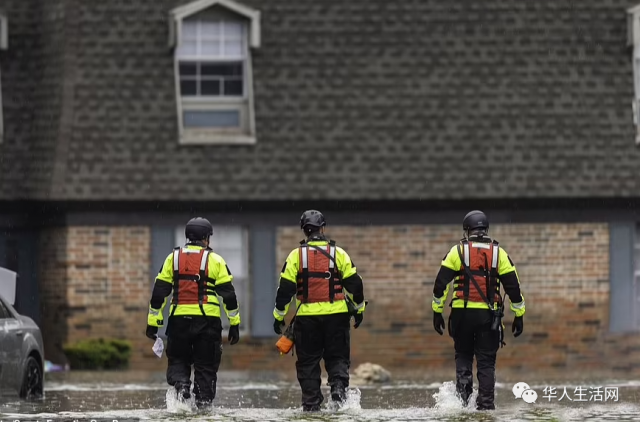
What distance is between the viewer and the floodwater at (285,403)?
15734mm

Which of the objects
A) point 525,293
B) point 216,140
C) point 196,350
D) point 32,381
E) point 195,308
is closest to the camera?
point 195,308

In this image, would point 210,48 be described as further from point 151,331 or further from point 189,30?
point 151,331

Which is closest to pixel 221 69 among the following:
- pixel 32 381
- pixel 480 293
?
pixel 32 381

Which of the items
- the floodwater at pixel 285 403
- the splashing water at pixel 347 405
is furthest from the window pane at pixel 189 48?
the splashing water at pixel 347 405

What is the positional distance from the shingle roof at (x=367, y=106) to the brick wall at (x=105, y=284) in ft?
2.23

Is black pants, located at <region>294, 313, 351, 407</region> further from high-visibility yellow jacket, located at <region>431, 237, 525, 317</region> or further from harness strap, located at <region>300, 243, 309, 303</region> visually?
high-visibility yellow jacket, located at <region>431, 237, 525, 317</region>

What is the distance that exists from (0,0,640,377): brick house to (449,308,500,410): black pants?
8.68 m

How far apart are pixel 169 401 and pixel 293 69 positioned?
9871 mm

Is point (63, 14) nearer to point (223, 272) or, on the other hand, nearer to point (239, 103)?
point (239, 103)

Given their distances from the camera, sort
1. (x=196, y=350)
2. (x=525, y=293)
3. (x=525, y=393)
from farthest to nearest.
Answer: (x=525, y=293)
(x=525, y=393)
(x=196, y=350)

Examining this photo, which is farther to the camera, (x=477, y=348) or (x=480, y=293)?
(x=477, y=348)

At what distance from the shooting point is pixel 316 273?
53.1ft

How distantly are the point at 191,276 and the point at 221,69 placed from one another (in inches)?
379

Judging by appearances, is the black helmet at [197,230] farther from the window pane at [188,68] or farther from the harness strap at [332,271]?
the window pane at [188,68]
